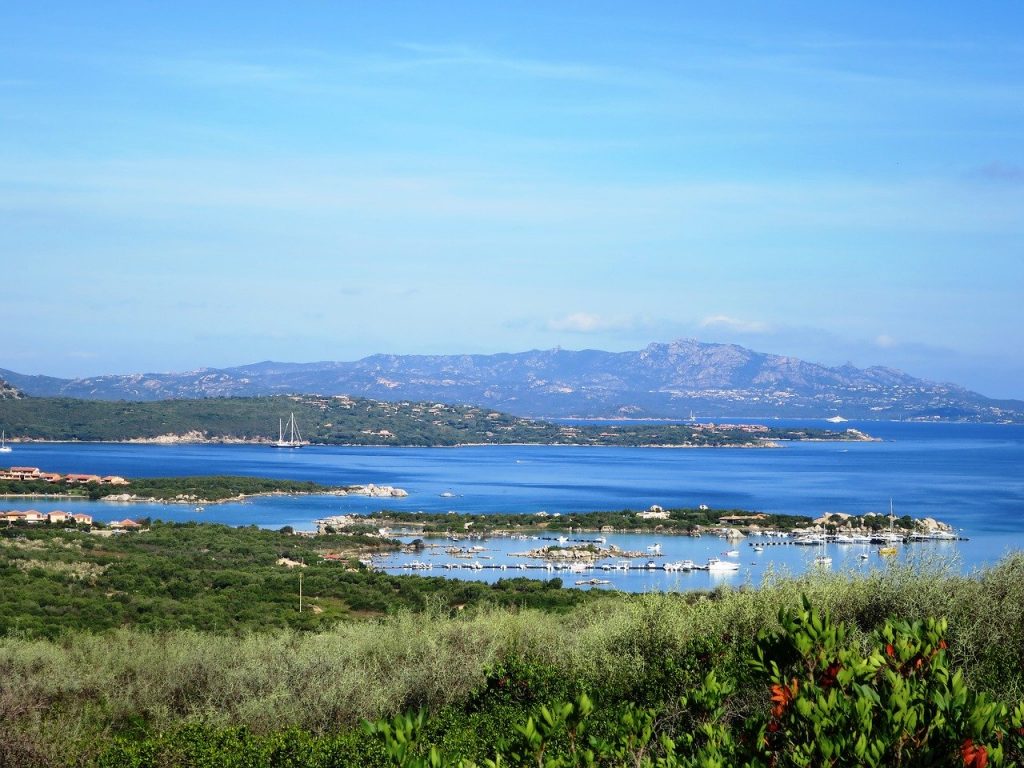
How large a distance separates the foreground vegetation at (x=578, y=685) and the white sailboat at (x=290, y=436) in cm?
10236

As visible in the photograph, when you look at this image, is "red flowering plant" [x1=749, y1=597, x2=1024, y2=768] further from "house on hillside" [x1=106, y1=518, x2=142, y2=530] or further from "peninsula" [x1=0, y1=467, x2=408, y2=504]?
"peninsula" [x1=0, y1=467, x2=408, y2=504]

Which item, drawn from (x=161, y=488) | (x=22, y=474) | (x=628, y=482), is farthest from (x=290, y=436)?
(x=161, y=488)

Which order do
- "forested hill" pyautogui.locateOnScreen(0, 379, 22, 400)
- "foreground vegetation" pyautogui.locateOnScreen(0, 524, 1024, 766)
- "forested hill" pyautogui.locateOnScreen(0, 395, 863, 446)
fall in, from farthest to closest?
1. "forested hill" pyautogui.locateOnScreen(0, 379, 22, 400)
2. "forested hill" pyautogui.locateOnScreen(0, 395, 863, 446)
3. "foreground vegetation" pyautogui.locateOnScreen(0, 524, 1024, 766)

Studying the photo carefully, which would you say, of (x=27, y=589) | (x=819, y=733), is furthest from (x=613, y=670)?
(x=27, y=589)

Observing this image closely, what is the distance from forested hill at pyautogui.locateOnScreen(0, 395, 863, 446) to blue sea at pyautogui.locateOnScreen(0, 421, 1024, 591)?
10.7ft

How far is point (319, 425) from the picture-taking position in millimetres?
129875

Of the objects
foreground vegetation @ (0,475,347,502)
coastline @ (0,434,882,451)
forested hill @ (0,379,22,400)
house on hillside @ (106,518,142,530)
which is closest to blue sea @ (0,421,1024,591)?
coastline @ (0,434,882,451)

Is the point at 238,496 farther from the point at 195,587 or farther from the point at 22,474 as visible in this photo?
the point at 195,587

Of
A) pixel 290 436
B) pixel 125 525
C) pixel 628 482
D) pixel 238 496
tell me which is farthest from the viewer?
pixel 290 436

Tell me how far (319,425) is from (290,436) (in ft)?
25.5

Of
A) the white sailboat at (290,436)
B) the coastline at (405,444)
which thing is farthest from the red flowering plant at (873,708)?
the white sailboat at (290,436)

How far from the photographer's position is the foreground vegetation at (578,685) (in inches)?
154

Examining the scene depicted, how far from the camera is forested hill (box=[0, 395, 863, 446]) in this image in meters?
114

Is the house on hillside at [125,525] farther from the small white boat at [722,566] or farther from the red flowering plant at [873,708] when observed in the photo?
the red flowering plant at [873,708]
